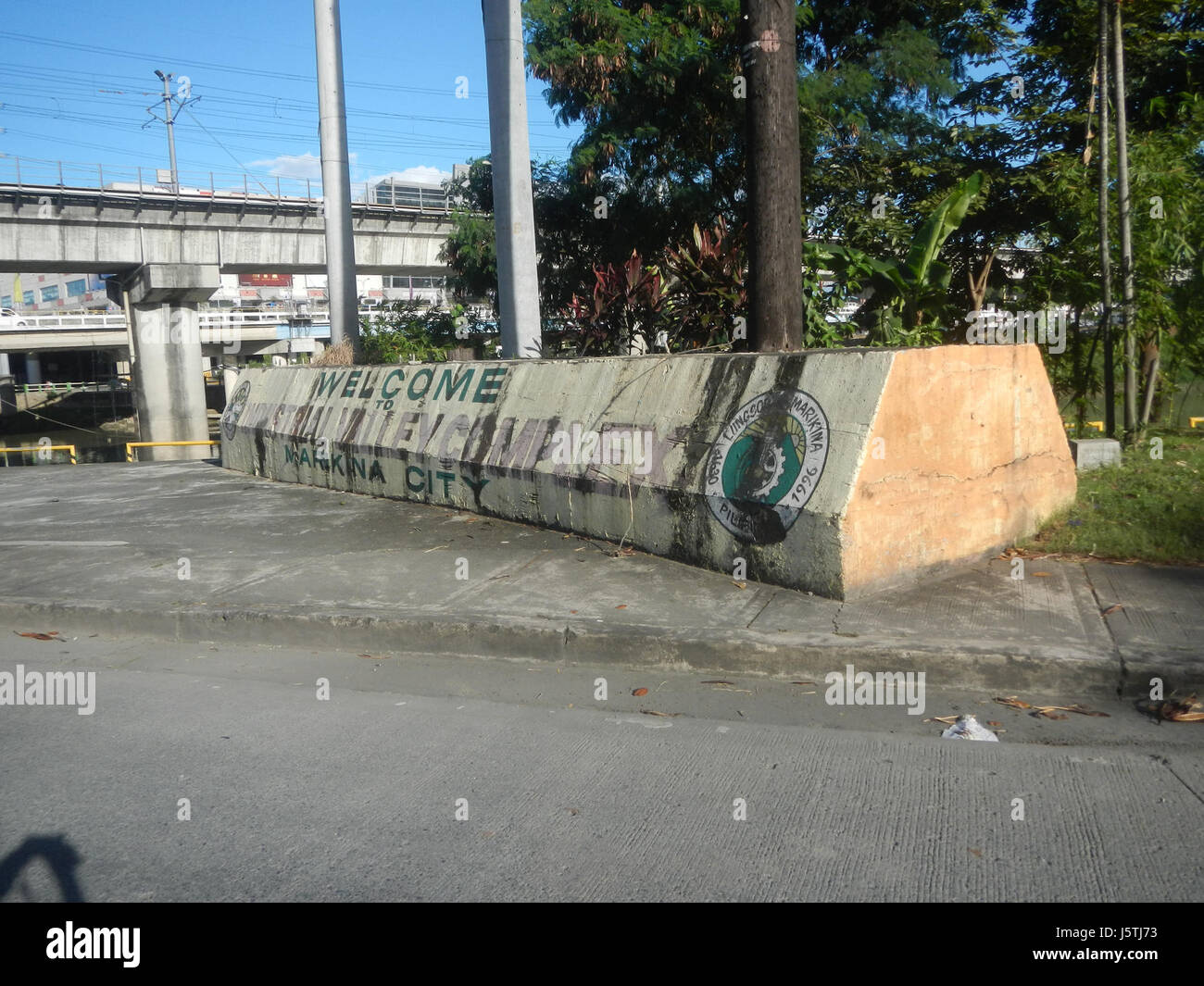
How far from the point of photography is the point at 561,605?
6023 mm

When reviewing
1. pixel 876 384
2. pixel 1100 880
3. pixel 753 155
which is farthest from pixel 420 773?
pixel 753 155

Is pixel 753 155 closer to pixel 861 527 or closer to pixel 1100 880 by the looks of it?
pixel 861 527

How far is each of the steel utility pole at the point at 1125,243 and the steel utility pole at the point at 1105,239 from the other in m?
0.10

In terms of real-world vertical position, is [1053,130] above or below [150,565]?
above

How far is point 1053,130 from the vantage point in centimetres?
1416

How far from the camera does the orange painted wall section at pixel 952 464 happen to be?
5.86 metres

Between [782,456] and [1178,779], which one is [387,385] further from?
[1178,779]

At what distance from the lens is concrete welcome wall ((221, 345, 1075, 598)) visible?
19.4 feet

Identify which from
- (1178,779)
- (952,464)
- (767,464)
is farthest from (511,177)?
(1178,779)

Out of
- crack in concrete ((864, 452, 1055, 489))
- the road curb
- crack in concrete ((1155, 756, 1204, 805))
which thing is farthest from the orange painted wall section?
crack in concrete ((1155, 756, 1204, 805))

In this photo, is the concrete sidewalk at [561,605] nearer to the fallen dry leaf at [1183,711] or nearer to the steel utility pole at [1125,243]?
the fallen dry leaf at [1183,711]

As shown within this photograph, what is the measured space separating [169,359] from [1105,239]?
35642mm

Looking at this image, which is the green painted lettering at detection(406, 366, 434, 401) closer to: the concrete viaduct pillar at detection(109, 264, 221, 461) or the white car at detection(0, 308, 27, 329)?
the concrete viaduct pillar at detection(109, 264, 221, 461)
